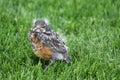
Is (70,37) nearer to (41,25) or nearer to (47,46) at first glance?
(41,25)

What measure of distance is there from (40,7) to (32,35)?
273 centimetres

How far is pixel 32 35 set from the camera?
6648 millimetres

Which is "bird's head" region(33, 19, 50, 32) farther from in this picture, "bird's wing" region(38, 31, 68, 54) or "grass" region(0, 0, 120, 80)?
"grass" region(0, 0, 120, 80)

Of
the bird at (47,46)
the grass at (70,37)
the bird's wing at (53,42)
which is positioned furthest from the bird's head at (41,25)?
the grass at (70,37)

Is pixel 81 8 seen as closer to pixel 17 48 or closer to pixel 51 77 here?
pixel 17 48

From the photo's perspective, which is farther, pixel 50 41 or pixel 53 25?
pixel 53 25

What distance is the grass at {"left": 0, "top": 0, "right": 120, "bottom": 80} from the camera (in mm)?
6441

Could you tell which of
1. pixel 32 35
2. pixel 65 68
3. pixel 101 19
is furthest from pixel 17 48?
pixel 101 19

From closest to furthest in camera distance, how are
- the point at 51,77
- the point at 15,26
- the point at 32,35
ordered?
the point at 51,77 → the point at 32,35 → the point at 15,26

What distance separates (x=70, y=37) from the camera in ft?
25.9

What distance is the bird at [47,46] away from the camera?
6.54 metres

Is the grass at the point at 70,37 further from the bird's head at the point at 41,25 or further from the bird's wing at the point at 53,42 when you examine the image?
the bird's head at the point at 41,25

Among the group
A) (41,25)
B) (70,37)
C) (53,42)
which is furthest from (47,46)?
(70,37)

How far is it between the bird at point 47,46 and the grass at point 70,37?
0.14 metres
